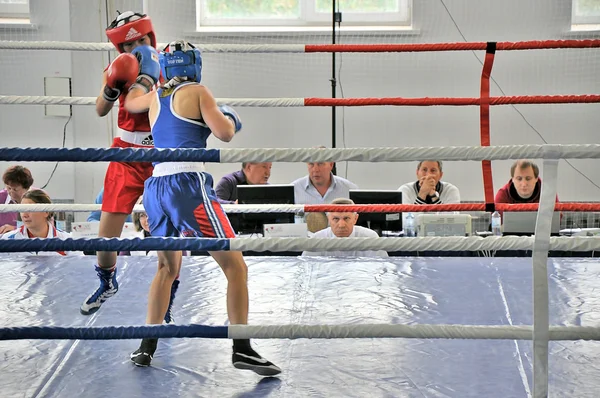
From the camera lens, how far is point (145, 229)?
12.5ft

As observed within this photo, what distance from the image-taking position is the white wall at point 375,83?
5.18m

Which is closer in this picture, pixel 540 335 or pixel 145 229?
pixel 540 335

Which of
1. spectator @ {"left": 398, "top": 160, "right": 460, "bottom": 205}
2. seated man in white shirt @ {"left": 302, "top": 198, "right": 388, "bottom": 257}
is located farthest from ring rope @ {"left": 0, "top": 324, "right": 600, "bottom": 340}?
spectator @ {"left": 398, "top": 160, "right": 460, "bottom": 205}

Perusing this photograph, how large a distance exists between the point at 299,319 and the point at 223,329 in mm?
838

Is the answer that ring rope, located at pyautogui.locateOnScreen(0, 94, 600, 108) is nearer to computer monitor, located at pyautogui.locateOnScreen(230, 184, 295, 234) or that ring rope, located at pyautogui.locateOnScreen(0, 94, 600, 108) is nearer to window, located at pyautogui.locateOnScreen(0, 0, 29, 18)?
computer monitor, located at pyautogui.locateOnScreen(230, 184, 295, 234)

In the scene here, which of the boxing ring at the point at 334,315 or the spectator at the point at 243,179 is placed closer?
the boxing ring at the point at 334,315

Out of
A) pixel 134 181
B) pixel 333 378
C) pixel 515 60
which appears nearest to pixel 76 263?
pixel 134 181

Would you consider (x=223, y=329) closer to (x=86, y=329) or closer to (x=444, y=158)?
(x=86, y=329)

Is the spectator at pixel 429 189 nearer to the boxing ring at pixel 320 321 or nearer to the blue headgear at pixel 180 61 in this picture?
the boxing ring at pixel 320 321

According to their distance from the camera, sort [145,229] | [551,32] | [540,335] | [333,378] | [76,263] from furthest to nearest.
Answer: [551,32], [145,229], [76,263], [333,378], [540,335]

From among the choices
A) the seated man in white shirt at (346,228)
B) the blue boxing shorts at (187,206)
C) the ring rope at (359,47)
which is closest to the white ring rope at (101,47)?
the ring rope at (359,47)

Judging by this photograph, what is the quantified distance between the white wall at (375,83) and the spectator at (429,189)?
0.95 metres

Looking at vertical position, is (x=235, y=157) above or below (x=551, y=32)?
below

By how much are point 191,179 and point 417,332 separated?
0.73 meters
